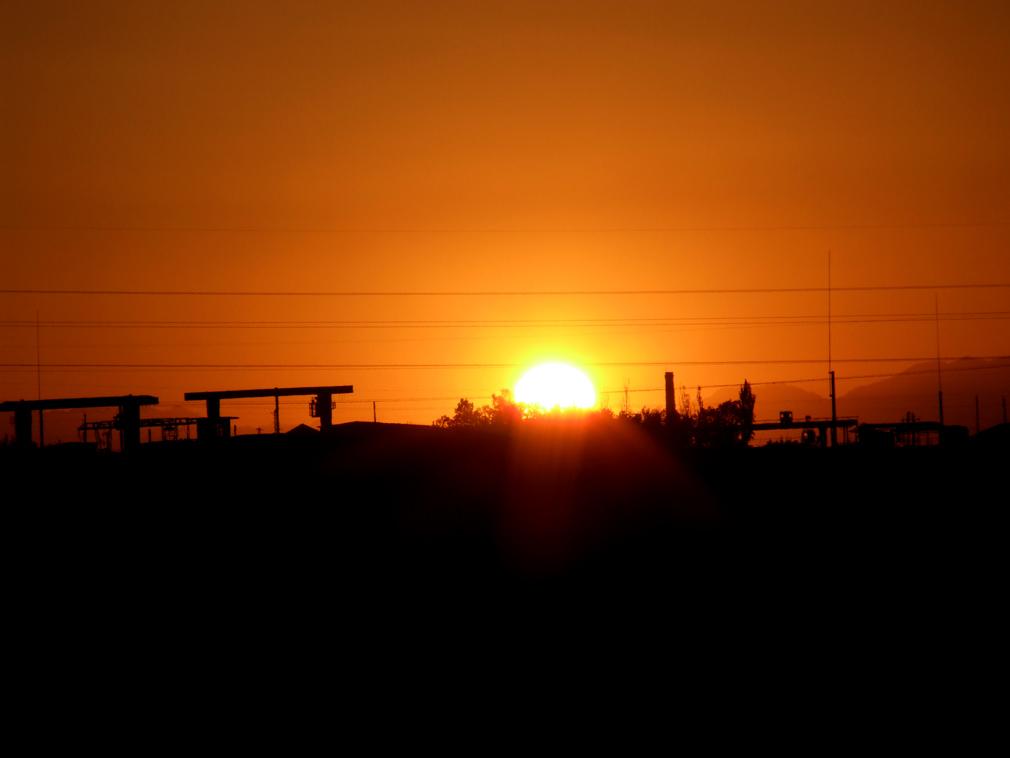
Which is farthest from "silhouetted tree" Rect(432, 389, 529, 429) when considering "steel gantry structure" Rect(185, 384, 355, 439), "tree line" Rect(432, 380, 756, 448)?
"steel gantry structure" Rect(185, 384, 355, 439)

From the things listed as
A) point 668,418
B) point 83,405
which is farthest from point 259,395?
point 668,418

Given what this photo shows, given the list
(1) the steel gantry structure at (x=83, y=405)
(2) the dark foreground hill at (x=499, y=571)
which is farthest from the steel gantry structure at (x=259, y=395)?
(2) the dark foreground hill at (x=499, y=571)

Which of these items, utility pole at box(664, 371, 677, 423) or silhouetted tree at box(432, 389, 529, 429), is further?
silhouetted tree at box(432, 389, 529, 429)

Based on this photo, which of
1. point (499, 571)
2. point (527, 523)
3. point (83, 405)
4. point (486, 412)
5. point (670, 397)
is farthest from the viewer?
point (486, 412)

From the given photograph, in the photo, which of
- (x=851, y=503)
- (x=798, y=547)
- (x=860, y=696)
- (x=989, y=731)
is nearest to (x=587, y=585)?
(x=798, y=547)

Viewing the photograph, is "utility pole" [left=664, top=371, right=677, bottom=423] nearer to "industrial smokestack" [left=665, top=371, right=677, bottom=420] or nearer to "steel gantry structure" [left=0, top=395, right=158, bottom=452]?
"industrial smokestack" [left=665, top=371, right=677, bottom=420]

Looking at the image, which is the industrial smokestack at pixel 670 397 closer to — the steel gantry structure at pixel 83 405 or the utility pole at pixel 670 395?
the utility pole at pixel 670 395

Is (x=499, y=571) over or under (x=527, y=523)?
under

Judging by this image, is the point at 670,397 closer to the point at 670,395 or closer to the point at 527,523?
the point at 670,395

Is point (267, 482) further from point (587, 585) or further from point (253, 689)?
point (253, 689)

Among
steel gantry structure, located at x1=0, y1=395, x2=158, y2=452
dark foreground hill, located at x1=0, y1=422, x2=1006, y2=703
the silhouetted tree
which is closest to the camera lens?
dark foreground hill, located at x1=0, y1=422, x2=1006, y2=703

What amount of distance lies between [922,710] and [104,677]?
306 inches

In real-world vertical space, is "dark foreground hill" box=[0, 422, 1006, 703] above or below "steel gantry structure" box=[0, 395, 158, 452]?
below

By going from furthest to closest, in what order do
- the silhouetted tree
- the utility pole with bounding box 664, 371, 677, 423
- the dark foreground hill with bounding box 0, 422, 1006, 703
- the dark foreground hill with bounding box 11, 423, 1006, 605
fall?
1. the silhouetted tree
2. the utility pole with bounding box 664, 371, 677, 423
3. the dark foreground hill with bounding box 11, 423, 1006, 605
4. the dark foreground hill with bounding box 0, 422, 1006, 703
